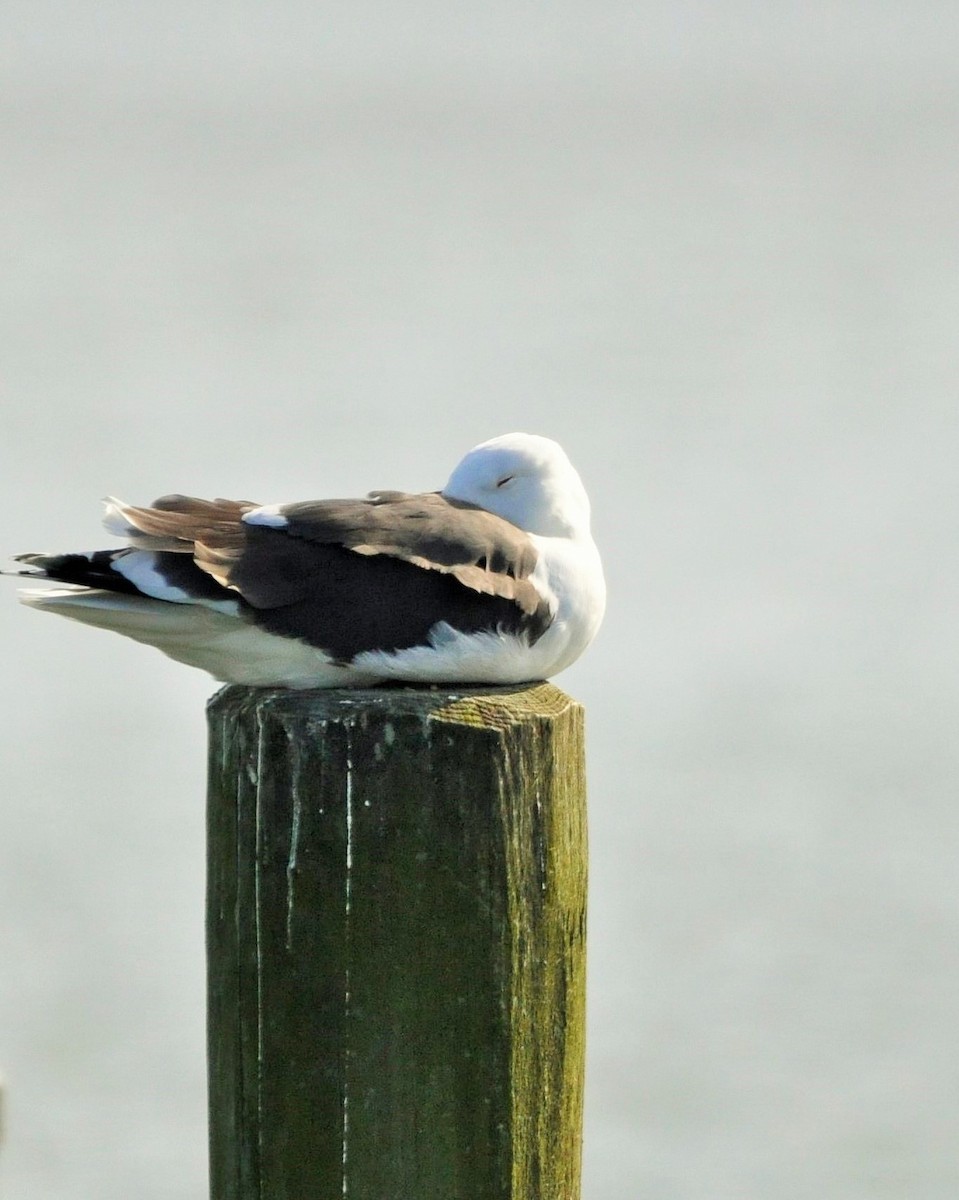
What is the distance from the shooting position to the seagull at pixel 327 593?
12.9ft

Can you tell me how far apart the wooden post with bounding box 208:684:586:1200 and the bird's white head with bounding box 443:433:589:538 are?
1451 mm

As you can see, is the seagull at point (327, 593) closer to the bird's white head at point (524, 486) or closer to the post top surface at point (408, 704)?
the post top surface at point (408, 704)

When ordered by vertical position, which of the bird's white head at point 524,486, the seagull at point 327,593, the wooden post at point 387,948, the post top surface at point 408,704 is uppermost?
the bird's white head at point 524,486

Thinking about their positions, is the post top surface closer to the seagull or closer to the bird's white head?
the seagull

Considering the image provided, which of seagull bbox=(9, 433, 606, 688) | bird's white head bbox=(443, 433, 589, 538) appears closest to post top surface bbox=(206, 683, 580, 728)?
seagull bbox=(9, 433, 606, 688)

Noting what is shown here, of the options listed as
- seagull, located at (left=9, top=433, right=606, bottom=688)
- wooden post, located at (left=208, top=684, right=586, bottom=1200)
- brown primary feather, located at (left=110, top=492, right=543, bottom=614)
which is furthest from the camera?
brown primary feather, located at (left=110, top=492, right=543, bottom=614)

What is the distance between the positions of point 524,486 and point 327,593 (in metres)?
0.89

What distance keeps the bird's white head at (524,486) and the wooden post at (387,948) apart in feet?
4.76

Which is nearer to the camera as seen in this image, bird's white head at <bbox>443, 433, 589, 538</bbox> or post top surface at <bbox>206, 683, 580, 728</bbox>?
post top surface at <bbox>206, 683, 580, 728</bbox>

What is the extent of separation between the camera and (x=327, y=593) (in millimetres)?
4066

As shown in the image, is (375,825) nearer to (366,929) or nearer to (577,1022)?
(366,929)

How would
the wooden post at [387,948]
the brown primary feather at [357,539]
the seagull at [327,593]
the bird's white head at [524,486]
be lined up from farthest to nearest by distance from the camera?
the bird's white head at [524,486] → the brown primary feather at [357,539] → the seagull at [327,593] → the wooden post at [387,948]

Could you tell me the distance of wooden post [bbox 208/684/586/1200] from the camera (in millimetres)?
3230

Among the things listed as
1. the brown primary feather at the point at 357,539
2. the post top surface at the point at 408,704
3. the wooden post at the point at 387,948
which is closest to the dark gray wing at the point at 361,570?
the brown primary feather at the point at 357,539
